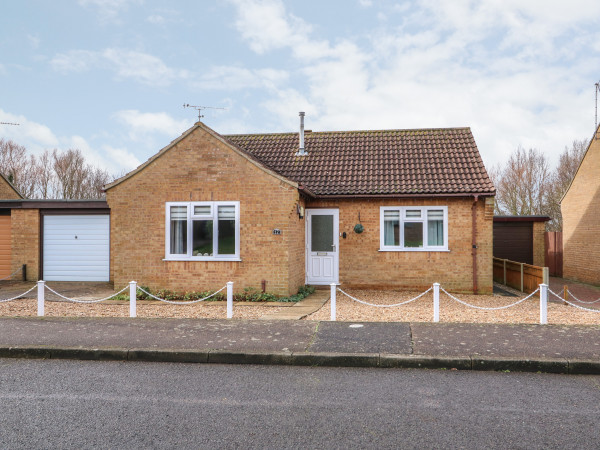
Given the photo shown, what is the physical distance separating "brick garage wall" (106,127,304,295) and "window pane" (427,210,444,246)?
398cm

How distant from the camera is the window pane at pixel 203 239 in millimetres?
12672

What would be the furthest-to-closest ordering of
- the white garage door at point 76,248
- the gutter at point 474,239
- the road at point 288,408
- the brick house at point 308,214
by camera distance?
the white garage door at point 76,248 → the gutter at point 474,239 → the brick house at point 308,214 → the road at point 288,408

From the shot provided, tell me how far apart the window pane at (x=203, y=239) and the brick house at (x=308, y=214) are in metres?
0.03

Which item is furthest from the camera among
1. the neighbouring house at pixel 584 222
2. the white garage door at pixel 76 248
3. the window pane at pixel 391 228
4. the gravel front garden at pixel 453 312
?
the neighbouring house at pixel 584 222

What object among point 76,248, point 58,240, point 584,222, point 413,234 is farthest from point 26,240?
point 584,222

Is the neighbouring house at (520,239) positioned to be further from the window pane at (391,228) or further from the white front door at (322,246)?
the white front door at (322,246)

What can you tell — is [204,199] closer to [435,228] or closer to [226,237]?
[226,237]

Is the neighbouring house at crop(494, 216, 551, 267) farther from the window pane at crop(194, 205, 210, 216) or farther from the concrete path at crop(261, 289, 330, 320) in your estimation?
the window pane at crop(194, 205, 210, 216)

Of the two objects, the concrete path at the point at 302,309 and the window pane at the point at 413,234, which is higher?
the window pane at the point at 413,234

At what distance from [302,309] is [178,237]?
13.4 ft

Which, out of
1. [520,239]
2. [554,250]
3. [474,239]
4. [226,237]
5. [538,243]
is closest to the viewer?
[226,237]

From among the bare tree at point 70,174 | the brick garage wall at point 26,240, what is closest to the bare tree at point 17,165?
the bare tree at point 70,174

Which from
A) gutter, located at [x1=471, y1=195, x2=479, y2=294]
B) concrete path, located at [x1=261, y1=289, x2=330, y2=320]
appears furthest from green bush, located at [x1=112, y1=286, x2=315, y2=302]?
gutter, located at [x1=471, y1=195, x2=479, y2=294]

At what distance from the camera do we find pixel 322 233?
1451 cm
